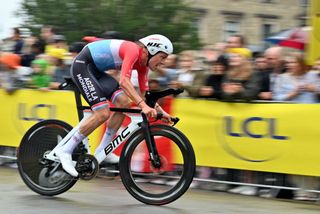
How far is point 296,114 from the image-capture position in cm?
855

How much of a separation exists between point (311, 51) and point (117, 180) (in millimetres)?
3426

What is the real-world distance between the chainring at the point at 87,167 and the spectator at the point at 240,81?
2.41m

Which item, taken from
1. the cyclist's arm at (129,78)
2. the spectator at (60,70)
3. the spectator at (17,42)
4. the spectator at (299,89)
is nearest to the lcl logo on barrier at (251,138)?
the spectator at (299,89)

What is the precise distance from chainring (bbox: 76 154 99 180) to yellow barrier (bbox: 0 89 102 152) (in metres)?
2.89

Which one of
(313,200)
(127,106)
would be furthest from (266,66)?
(127,106)

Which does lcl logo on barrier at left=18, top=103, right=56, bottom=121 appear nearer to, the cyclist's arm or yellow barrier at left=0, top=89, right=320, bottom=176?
yellow barrier at left=0, top=89, right=320, bottom=176

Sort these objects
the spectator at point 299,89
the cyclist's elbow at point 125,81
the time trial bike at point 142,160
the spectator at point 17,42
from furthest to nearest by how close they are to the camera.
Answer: the spectator at point 17,42, the spectator at point 299,89, the time trial bike at point 142,160, the cyclist's elbow at point 125,81

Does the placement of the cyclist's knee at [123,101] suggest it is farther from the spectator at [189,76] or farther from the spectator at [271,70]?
the spectator at [271,70]

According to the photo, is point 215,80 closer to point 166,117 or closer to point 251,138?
point 251,138

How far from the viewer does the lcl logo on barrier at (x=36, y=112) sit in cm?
1053

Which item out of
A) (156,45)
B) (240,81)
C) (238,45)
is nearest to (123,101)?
(156,45)

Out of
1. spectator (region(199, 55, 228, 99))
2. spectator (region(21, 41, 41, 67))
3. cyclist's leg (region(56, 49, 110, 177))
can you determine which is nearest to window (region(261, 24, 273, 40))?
spectator (region(21, 41, 41, 67))

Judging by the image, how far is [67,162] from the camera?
7.45 meters

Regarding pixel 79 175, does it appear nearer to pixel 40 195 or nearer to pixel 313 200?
pixel 40 195
